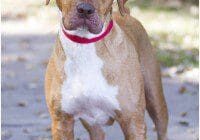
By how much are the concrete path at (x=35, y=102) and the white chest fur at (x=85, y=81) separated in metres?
1.97

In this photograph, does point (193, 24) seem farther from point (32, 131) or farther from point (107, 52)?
point (107, 52)

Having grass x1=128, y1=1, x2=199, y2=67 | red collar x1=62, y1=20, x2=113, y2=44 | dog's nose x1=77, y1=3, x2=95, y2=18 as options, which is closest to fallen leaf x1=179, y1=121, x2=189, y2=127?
red collar x1=62, y1=20, x2=113, y2=44

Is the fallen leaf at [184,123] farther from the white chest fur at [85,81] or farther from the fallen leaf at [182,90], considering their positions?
the white chest fur at [85,81]

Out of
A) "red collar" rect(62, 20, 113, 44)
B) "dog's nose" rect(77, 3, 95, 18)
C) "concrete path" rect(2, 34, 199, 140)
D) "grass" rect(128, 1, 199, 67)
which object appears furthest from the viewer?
"grass" rect(128, 1, 199, 67)

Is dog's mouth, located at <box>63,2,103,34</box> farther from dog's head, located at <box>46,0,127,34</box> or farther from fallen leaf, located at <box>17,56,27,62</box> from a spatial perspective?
fallen leaf, located at <box>17,56,27,62</box>

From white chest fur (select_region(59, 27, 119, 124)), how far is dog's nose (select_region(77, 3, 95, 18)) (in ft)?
1.53

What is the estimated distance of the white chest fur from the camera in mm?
5840

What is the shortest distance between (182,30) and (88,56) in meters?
→ 8.19

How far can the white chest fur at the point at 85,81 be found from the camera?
584 centimetres

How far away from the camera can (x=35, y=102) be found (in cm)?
936

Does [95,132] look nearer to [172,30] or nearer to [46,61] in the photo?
[46,61]

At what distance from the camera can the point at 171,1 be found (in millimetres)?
16703

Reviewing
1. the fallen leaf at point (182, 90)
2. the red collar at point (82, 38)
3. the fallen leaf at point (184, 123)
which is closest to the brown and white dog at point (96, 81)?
the red collar at point (82, 38)

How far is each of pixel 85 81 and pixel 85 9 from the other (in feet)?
2.19
